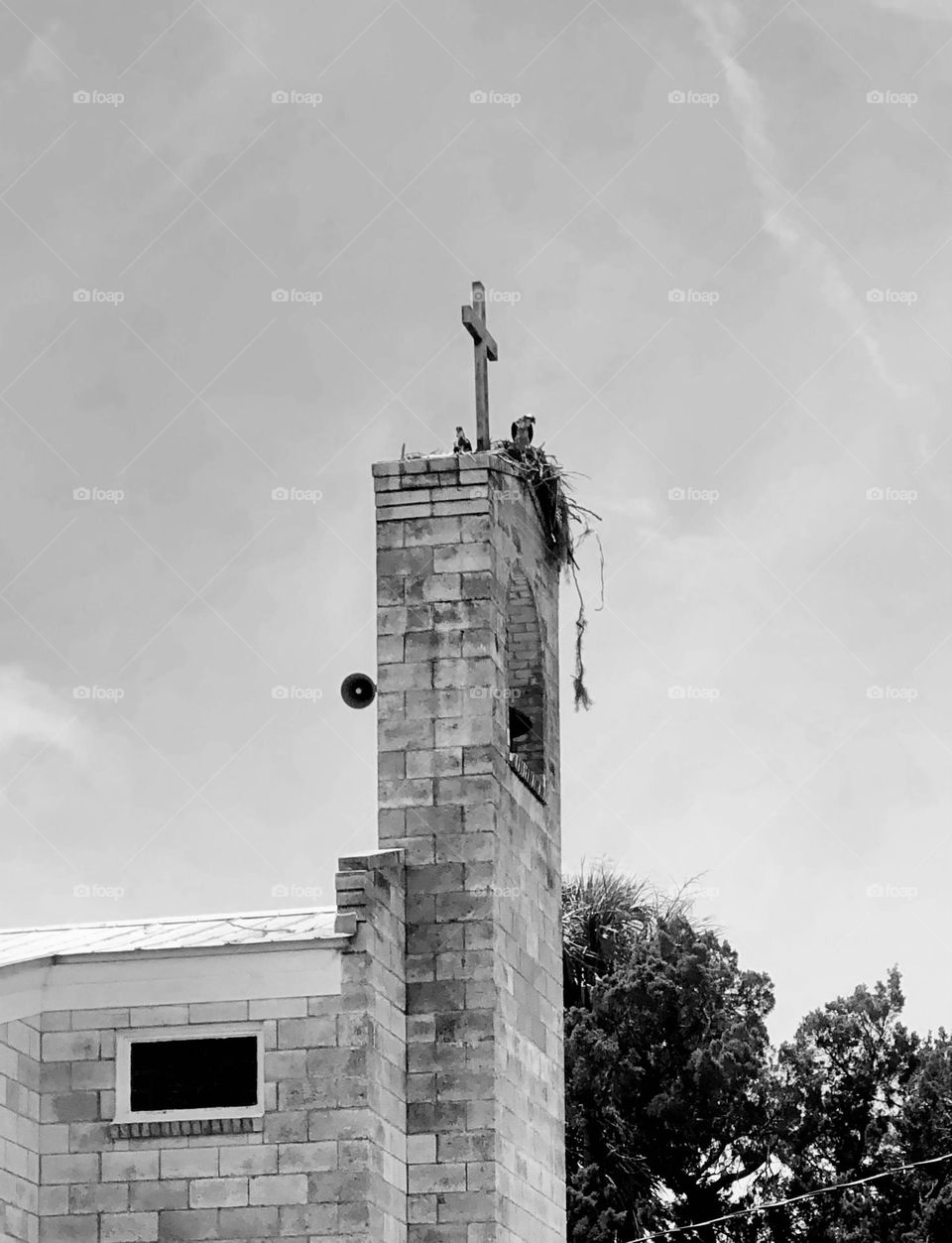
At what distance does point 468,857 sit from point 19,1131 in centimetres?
440

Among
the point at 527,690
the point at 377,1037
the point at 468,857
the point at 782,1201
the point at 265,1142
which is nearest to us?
the point at 265,1142

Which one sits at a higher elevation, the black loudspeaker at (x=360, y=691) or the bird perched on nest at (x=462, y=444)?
the bird perched on nest at (x=462, y=444)

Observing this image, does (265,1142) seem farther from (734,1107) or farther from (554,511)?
(734,1107)

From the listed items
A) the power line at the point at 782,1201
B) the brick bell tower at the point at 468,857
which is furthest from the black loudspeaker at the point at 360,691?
the power line at the point at 782,1201

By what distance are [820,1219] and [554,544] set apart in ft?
65.3

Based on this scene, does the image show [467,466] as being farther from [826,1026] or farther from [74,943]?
[826,1026]

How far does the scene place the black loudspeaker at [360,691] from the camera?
21.4 m

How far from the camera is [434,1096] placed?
65.7 feet

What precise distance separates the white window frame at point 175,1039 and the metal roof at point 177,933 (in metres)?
0.67

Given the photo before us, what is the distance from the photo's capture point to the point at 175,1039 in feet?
64.1

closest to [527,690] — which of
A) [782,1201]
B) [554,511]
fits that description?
[554,511]

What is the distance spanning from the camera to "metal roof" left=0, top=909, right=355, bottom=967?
19750 millimetres

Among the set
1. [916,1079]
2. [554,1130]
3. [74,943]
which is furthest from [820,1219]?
[74,943]

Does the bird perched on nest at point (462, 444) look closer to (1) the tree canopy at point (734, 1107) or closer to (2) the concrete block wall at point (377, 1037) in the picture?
(2) the concrete block wall at point (377, 1037)
